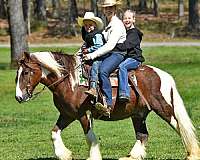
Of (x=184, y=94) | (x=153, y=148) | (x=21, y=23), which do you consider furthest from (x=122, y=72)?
(x=21, y=23)

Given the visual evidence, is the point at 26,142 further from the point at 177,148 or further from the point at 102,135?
the point at 177,148

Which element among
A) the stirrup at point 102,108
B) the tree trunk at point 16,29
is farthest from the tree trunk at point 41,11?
the stirrup at point 102,108

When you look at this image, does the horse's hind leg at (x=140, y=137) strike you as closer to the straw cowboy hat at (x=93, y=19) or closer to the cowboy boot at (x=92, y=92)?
the cowboy boot at (x=92, y=92)

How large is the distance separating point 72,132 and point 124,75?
19.6 ft

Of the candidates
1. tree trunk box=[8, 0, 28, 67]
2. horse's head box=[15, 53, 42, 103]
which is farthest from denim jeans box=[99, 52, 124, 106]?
tree trunk box=[8, 0, 28, 67]

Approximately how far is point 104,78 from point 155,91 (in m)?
1.00

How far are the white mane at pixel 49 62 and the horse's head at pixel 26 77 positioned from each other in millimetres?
80

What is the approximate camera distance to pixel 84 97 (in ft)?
34.3

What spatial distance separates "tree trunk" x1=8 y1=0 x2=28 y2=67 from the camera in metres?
34.7

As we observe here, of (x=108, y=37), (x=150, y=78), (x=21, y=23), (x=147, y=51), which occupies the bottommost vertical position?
(x=147, y=51)

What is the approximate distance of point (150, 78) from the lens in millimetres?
10875

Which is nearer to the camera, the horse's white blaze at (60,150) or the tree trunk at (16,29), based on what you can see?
the horse's white blaze at (60,150)

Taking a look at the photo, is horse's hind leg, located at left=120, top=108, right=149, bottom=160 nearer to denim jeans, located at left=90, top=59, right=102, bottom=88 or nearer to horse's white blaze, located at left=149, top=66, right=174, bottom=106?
horse's white blaze, located at left=149, top=66, right=174, bottom=106

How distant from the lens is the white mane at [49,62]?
10.5 meters
